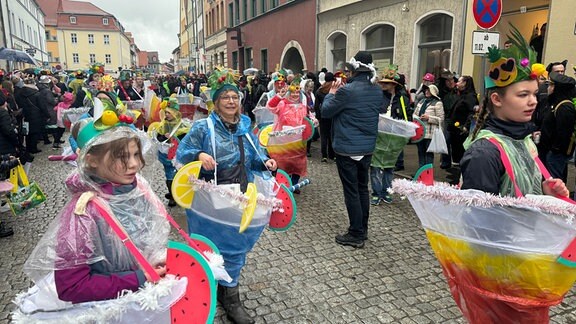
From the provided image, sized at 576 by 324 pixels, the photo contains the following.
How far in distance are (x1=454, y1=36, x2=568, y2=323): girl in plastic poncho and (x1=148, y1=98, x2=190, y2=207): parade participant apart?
4.34 m

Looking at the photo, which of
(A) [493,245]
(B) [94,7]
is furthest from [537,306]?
(B) [94,7]

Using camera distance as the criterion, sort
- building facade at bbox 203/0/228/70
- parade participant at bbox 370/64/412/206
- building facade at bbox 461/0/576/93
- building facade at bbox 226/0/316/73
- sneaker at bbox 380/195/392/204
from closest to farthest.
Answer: parade participant at bbox 370/64/412/206
sneaker at bbox 380/195/392/204
building facade at bbox 461/0/576/93
building facade at bbox 226/0/316/73
building facade at bbox 203/0/228/70

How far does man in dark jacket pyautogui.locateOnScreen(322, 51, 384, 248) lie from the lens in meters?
4.31

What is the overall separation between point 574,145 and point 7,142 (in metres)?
7.41

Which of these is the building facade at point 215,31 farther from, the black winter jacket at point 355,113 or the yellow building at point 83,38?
the yellow building at point 83,38

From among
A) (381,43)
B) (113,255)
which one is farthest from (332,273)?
(381,43)

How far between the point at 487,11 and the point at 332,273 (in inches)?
171

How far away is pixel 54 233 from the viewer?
67.0 inches

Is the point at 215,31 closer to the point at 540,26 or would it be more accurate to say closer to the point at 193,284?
the point at 540,26

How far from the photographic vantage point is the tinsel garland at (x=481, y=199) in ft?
5.61

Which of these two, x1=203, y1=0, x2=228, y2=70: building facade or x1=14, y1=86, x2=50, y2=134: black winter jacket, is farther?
x1=203, y1=0, x2=228, y2=70: building facade

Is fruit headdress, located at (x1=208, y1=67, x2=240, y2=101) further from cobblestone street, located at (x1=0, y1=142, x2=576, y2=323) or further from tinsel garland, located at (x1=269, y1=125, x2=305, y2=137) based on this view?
tinsel garland, located at (x1=269, y1=125, x2=305, y2=137)

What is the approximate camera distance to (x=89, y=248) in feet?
5.42

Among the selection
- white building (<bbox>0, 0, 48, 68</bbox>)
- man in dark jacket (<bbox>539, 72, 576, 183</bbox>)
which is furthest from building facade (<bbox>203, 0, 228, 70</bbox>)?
man in dark jacket (<bbox>539, 72, 576, 183</bbox>)
